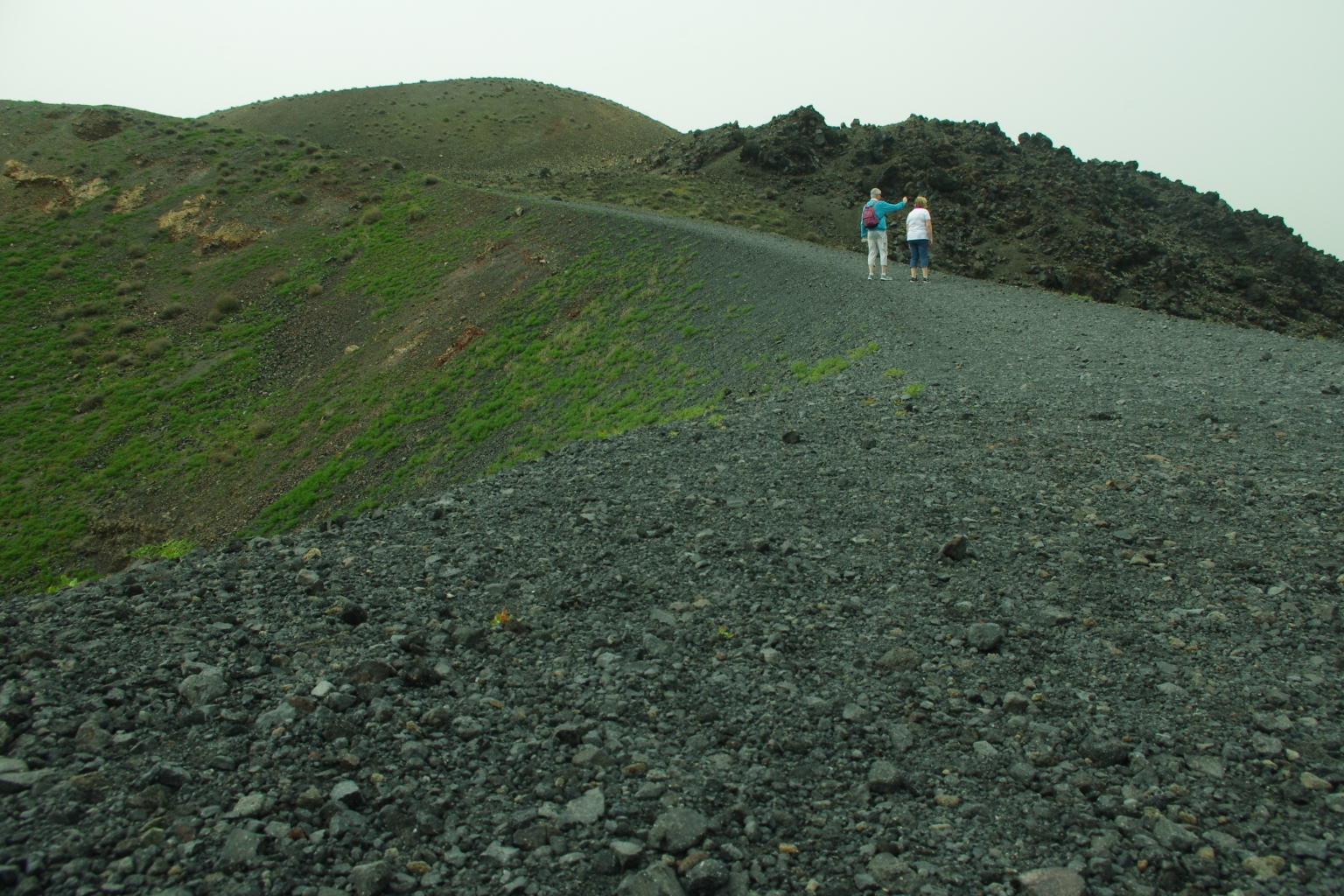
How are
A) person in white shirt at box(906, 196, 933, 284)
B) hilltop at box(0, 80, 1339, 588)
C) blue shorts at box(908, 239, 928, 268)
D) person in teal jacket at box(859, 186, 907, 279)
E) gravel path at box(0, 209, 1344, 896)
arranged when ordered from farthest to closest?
hilltop at box(0, 80, 1339, 588) < blue shorts at box(908, 239, 928, 268) < person in teal jacket at box(859, 186, 907, 279) < person in white shirt at box(906, 196, 933, 284) < gravel path at box(0, 209, 1344, 896)

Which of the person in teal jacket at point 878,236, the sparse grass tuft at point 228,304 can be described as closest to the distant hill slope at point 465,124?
the sparse grass tuft at point 228,304

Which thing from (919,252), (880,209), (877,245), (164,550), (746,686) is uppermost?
(880,209)

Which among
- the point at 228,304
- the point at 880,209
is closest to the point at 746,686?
the point at 880,209

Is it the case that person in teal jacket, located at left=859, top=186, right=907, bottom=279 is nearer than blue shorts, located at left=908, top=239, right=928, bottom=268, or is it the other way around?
person in teal jacket, located at left=859, top=186, right=907, bottom=279

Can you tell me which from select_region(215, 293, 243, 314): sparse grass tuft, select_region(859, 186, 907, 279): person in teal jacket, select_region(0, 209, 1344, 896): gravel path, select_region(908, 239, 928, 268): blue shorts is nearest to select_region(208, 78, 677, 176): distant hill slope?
select_region(215, 293, 243, 314): sparse grass tuft

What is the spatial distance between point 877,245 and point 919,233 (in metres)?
1.23

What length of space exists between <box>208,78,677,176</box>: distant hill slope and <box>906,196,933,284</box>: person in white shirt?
50.8m

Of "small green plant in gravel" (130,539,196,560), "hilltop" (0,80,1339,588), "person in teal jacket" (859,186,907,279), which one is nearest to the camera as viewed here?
"person in teal jacket" (859,186,907,279)

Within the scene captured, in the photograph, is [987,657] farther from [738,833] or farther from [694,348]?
[694,348]

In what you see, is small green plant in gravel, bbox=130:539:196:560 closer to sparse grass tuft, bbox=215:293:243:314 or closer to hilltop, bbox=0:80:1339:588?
hilltop, bbox=0:80:1339:588

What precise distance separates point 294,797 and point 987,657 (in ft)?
15.7

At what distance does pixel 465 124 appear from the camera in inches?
3086

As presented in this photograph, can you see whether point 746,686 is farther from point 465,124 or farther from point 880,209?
point 465,124

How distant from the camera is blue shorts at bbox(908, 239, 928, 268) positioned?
19547mm
